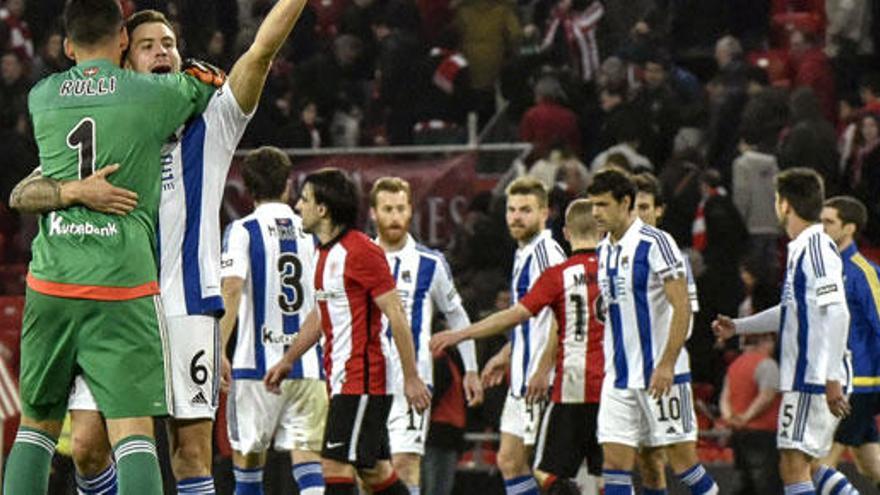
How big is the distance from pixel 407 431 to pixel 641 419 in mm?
1746

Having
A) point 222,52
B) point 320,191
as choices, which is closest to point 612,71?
point 222,52

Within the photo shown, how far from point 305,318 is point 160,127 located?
462cm

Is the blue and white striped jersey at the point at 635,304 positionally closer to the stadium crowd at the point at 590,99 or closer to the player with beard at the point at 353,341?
the player with beard at the point at 353,341

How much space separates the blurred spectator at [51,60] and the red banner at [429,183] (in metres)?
3.34

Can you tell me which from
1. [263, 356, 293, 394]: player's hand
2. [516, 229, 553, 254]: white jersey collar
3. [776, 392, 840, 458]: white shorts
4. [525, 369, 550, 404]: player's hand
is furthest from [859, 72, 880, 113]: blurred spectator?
[263, 356, 293, 394]: player's hand

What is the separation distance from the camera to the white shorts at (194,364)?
24.0 ft

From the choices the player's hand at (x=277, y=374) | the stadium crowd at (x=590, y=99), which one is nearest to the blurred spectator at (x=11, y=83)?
the stadium crowd at (x=590, y=99)

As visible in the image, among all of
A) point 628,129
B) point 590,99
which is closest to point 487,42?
point 590,99

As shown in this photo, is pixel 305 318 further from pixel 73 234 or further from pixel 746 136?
pixel 746 136

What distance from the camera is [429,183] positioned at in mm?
16000

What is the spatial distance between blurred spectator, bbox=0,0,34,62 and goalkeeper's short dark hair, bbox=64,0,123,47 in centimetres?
1248

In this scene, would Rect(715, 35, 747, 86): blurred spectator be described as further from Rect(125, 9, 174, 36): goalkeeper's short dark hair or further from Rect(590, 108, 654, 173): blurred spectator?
Rect(125, 9, 174, 36): goalkeeper's short dark hair

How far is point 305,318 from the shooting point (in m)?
11.4

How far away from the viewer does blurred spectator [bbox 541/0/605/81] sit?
18109 millimetres
